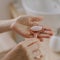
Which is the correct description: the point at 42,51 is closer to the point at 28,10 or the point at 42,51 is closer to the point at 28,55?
the point at 28,55

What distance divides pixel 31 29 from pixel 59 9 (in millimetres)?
273

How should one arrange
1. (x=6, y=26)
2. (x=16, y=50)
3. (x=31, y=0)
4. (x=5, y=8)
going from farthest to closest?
(x=5, y=8), (x=31, y=0), (x=6, y=26), (x=16, y=50)

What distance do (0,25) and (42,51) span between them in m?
0.31

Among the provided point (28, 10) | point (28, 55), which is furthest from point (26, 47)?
point (28, 10)

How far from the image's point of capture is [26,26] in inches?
30.5

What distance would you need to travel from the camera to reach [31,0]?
102 cm

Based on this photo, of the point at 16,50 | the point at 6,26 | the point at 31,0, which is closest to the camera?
the point at 16,50

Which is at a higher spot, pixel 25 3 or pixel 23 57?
pixel 25 3

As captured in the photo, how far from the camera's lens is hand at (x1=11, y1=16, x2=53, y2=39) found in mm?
691

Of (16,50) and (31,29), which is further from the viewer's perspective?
(31,29)

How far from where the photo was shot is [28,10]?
0.93 m

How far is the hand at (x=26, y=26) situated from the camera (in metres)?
0.69

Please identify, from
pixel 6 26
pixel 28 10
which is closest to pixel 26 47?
pixel 6 26

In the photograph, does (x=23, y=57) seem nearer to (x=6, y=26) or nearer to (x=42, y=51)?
(x=42, y=51)
